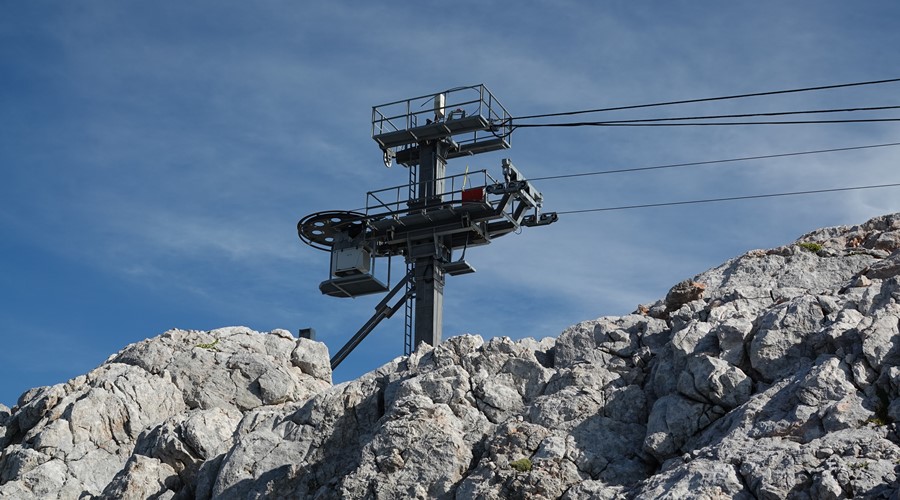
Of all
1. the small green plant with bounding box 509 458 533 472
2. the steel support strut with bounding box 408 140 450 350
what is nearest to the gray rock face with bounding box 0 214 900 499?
the small green plant with bounding box 509 458 533 472

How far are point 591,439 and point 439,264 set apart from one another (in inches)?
688

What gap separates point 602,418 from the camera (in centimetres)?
2959

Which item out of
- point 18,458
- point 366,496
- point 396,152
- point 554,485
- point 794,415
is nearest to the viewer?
point 794,415

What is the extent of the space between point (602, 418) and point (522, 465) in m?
2.35

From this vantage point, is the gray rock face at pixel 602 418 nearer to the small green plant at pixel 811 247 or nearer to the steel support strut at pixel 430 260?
the small green plant at pixel 811 247

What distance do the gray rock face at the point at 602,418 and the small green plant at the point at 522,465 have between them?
0.05m

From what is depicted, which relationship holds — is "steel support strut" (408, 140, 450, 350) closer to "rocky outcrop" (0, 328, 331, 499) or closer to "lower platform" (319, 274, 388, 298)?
"lower platform" (319, 274, 388, 298)

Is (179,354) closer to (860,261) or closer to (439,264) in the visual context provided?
(439,264)

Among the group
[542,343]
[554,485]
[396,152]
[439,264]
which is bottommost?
[554,485]

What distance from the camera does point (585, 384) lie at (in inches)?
1206

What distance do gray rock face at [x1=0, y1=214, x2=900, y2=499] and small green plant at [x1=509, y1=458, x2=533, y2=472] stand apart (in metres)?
0.05

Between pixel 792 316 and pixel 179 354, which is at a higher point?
pixel 179 354

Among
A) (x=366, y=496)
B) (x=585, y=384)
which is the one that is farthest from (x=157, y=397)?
(x=585, y=384)

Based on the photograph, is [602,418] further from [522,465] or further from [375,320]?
[375,320]
